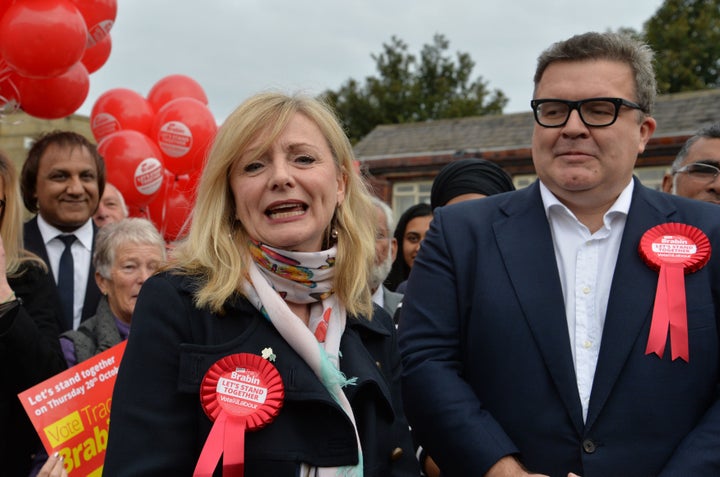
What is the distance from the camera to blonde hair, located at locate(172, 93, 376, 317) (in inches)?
79.7

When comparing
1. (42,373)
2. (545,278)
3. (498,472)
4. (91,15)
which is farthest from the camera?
(91,15)

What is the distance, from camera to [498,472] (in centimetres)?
201

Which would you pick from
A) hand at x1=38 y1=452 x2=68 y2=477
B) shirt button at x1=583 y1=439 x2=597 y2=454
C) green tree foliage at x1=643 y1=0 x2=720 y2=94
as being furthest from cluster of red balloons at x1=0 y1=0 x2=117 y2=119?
green tree foliage at x1=643 y1=0 x2=720 y2=94

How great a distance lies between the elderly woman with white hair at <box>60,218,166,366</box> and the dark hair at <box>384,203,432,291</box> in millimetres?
2182

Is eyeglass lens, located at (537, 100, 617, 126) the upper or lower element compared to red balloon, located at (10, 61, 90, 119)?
lower

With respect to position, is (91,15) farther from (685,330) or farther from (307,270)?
(685,330)

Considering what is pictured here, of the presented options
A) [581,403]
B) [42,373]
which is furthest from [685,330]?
[42,373]

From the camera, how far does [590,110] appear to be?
7.39 ft

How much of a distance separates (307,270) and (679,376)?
43.4 inches

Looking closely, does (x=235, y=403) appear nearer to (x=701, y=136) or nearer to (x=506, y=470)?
(x=506, y=470)

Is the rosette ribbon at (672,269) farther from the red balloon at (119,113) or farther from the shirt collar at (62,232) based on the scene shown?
the red balloon at (119,113)

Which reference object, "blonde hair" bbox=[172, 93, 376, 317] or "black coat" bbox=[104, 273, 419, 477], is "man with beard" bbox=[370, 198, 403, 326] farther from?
"black coat" bbox=[104, 273, 419, 477]

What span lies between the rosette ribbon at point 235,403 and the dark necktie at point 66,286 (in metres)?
2.13

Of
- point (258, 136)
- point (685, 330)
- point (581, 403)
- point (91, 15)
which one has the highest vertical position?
point (91, 15)
